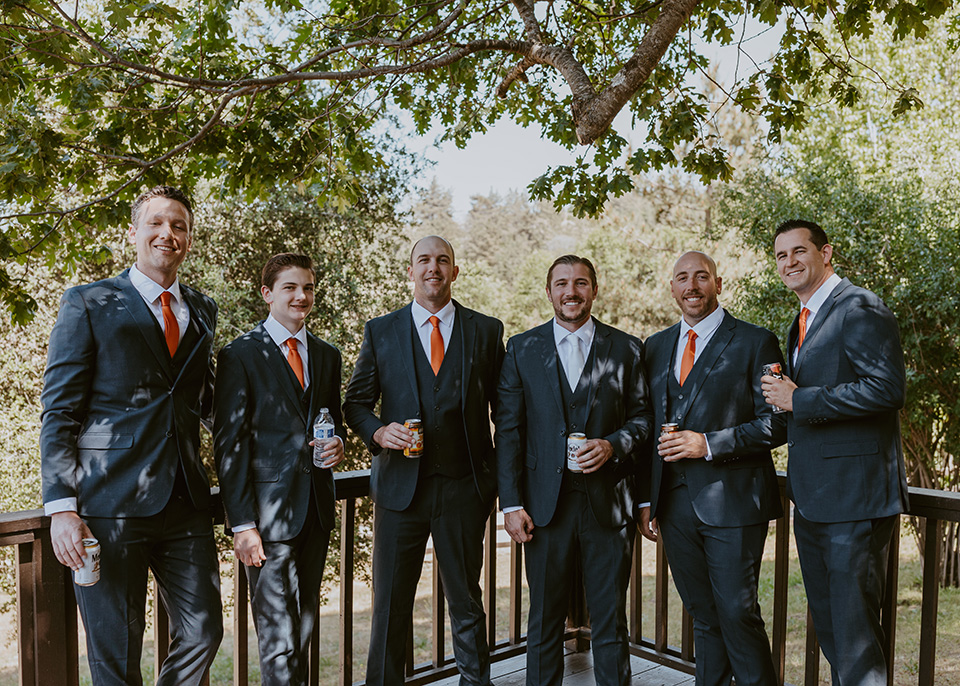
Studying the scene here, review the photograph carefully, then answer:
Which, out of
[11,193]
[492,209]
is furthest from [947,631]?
[492,209]

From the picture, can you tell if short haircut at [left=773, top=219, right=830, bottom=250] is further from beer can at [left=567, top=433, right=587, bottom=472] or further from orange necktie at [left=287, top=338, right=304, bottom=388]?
orange necktie at [left=287, top=338, right=304, bottom=388]

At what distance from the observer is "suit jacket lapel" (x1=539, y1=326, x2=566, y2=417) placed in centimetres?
344

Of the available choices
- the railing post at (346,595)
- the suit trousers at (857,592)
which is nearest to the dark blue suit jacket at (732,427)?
the suit trousers at (857,592)

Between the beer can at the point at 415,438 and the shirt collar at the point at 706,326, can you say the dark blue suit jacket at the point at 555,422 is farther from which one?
the beer can at the point at 415,438

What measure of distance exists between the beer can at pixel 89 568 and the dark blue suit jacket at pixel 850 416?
99.1 inches

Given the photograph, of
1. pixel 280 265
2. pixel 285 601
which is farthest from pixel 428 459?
pixel 280 265

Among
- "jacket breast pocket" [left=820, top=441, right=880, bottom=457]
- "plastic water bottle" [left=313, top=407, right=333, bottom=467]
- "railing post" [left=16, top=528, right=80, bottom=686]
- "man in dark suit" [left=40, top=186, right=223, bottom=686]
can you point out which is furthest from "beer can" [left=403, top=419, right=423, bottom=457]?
"jacket breast pocket" [left=820, top=441, right=880, bottom=457]

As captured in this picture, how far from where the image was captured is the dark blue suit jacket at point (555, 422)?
11.1ft

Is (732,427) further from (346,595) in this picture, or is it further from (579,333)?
(346,595)

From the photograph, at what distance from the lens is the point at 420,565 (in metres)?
3.37

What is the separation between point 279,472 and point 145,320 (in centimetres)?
77

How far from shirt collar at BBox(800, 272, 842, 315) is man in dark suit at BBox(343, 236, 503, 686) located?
137cm

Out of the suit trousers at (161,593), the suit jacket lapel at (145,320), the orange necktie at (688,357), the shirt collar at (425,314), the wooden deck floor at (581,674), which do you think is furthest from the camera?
the wooden deck floor at (581,674)

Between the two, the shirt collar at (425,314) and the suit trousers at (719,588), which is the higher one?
the shirt collar at (425,314)
